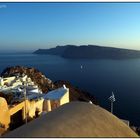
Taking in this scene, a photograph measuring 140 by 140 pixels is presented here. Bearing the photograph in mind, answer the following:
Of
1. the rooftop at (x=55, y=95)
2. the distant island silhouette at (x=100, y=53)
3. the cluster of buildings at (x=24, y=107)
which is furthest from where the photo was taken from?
the distant island silhouette at (x=100, y=53)

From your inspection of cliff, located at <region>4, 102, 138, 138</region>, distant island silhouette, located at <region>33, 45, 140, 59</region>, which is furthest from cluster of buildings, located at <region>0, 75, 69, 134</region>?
distant island silhouette, located at <region>33, 45, 140, 59</region>

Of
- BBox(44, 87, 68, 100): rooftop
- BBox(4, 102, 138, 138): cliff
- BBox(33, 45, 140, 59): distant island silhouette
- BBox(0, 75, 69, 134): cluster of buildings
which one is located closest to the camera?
BBox(4, 102, 138, 138): cliff

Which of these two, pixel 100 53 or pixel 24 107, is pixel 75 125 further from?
pixel 100 53

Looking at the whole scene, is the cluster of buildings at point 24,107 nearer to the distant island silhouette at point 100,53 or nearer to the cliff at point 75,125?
the cliff at point 75,125

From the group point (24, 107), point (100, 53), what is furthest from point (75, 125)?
point (100, 53)

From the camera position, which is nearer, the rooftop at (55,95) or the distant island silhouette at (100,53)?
Answer: the rooftop at (55,95)

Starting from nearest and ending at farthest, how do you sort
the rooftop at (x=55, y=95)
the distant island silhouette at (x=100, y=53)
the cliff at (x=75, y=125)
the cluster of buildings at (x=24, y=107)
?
the cliff at (x=75, y=125), the cluster of buildings at (x=24, y=107), the rooftop at (x=55, y=95), the distant island silhouette at (x=100, y=53)

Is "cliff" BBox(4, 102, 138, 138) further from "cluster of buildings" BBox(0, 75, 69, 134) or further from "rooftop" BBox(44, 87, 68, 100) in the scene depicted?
"rooftop" BBox(44, 87, 68, 100)

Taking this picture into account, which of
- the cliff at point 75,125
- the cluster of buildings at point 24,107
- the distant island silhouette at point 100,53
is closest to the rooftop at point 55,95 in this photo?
the cluster of buildings at point 24,107

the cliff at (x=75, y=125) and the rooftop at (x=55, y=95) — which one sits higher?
the cliff at (x=75, y=125)

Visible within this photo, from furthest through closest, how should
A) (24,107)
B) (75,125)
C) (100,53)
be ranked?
(100,53) < (24,107) < (75,125)

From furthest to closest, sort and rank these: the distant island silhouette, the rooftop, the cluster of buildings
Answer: the distant island silhouette < the rooftop < the cluster of buildings
